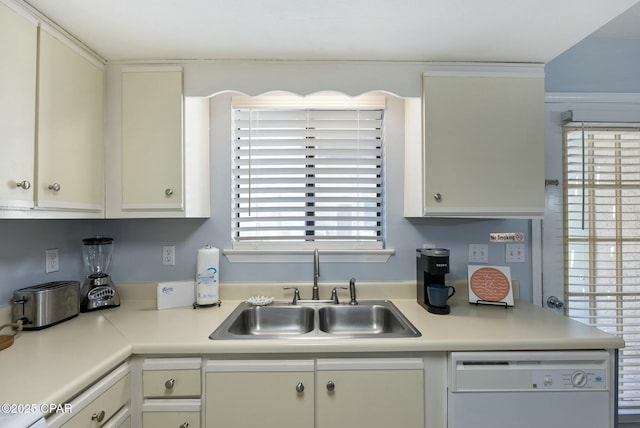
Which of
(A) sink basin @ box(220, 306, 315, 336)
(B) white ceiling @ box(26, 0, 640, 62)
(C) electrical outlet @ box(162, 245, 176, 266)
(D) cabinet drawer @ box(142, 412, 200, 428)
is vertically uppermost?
(B) white ceiling @ box(26, 0, 640, 62)

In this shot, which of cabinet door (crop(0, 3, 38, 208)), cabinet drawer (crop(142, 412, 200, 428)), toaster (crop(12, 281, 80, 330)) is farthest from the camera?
toaster (crop(12, 281, 80, 330))

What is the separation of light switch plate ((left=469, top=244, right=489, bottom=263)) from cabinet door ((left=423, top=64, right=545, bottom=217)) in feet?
1.19

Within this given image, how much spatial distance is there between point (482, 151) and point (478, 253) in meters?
0.66

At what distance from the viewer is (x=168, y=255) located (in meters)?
1.89

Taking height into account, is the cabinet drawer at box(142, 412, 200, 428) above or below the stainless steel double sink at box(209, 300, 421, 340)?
below

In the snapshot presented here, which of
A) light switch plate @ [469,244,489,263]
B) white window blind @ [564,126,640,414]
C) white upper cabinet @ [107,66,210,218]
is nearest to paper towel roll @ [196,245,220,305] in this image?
white upper cabinet @ [107,66,210,218]

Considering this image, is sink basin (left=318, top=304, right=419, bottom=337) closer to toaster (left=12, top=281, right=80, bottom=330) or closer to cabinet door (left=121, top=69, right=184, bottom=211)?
cabinet door (left=121, top=69, right=184, bottom=211)

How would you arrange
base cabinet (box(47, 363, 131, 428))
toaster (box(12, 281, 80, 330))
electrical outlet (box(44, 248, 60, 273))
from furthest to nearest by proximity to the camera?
electrical outlet (box(44, 248, 60, 273)) → toaster (box(12, 281, 80, 330)) → base cabinet (box(47, 363, 131, 428))

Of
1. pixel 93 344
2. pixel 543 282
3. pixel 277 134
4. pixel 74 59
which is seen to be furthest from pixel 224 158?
pixel 543 282

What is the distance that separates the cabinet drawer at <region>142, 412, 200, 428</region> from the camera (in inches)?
48.4

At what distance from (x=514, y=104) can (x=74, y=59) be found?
217 centimetres

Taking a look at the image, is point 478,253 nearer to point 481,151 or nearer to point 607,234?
point 481,151

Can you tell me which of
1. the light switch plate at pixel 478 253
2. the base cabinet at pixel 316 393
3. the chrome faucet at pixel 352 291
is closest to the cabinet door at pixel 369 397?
the base cabinet at pixel 316 393

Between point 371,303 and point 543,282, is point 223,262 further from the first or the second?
point 543,282
